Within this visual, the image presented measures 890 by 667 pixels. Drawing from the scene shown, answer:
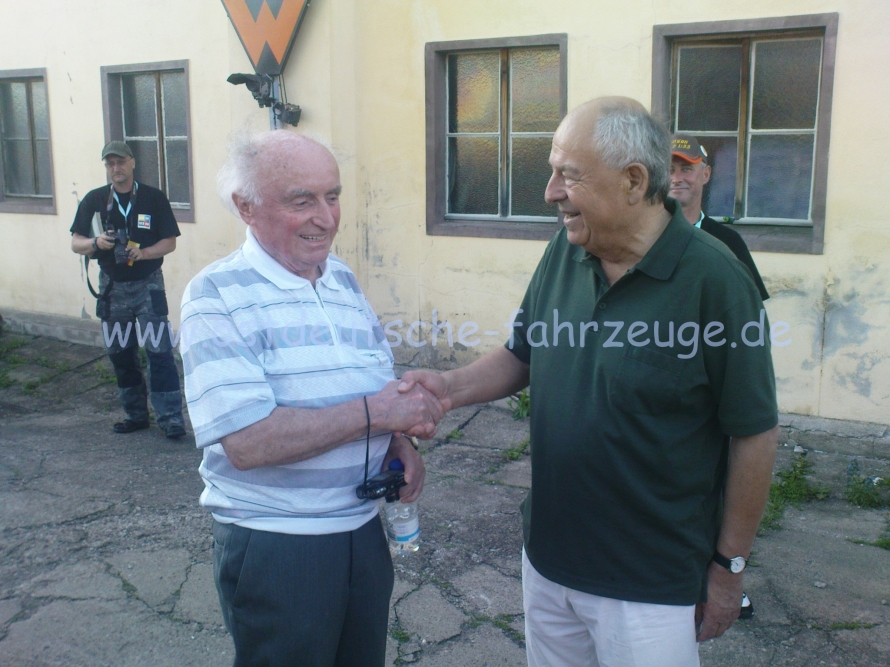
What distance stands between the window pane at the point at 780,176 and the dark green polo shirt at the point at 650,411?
3.87 meters

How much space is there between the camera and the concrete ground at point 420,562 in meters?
3.25

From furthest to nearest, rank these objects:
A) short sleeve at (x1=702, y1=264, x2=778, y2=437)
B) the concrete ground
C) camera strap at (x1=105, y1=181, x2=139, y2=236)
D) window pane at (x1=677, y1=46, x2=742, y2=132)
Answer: camera strap at (x1=105, y1=181, x2=139, y2=236)
window pane at (x1=677, y1=46, x2=742, y2=132)
the concrete ground
short sleeve at (x1=702, y1=264, x2=778, y2=437)

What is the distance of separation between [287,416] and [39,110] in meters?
8.67

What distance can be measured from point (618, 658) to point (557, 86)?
16.1 ft

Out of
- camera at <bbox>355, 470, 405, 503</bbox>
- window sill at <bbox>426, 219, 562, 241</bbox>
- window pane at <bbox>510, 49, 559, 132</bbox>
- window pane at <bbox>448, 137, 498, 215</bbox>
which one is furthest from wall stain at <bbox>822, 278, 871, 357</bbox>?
camera at <bbox>355, 470, 405, 503</bbox>

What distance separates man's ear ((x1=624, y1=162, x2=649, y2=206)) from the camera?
1.95 metres

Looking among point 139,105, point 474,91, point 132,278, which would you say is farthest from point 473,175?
point 139,105

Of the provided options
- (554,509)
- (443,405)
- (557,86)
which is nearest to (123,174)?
(557,86)

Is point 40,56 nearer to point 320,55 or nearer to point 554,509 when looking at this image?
point 320,55

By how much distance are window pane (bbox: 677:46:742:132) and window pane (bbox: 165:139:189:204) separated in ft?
16.2

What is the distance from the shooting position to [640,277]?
1986mm

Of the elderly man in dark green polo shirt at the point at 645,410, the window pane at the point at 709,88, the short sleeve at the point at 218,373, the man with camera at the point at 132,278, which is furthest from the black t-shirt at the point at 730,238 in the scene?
the man with camera at the point at 132,278

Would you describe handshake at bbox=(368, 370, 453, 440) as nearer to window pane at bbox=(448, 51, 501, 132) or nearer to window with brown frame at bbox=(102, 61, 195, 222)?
window pane at bbox=(448, 51, 501, 132)

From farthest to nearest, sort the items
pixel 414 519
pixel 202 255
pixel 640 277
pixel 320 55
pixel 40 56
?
pixel 40 56 → pixel 202 255 → pixel 320 55 → pixel 414 519 → pixel 640 277
